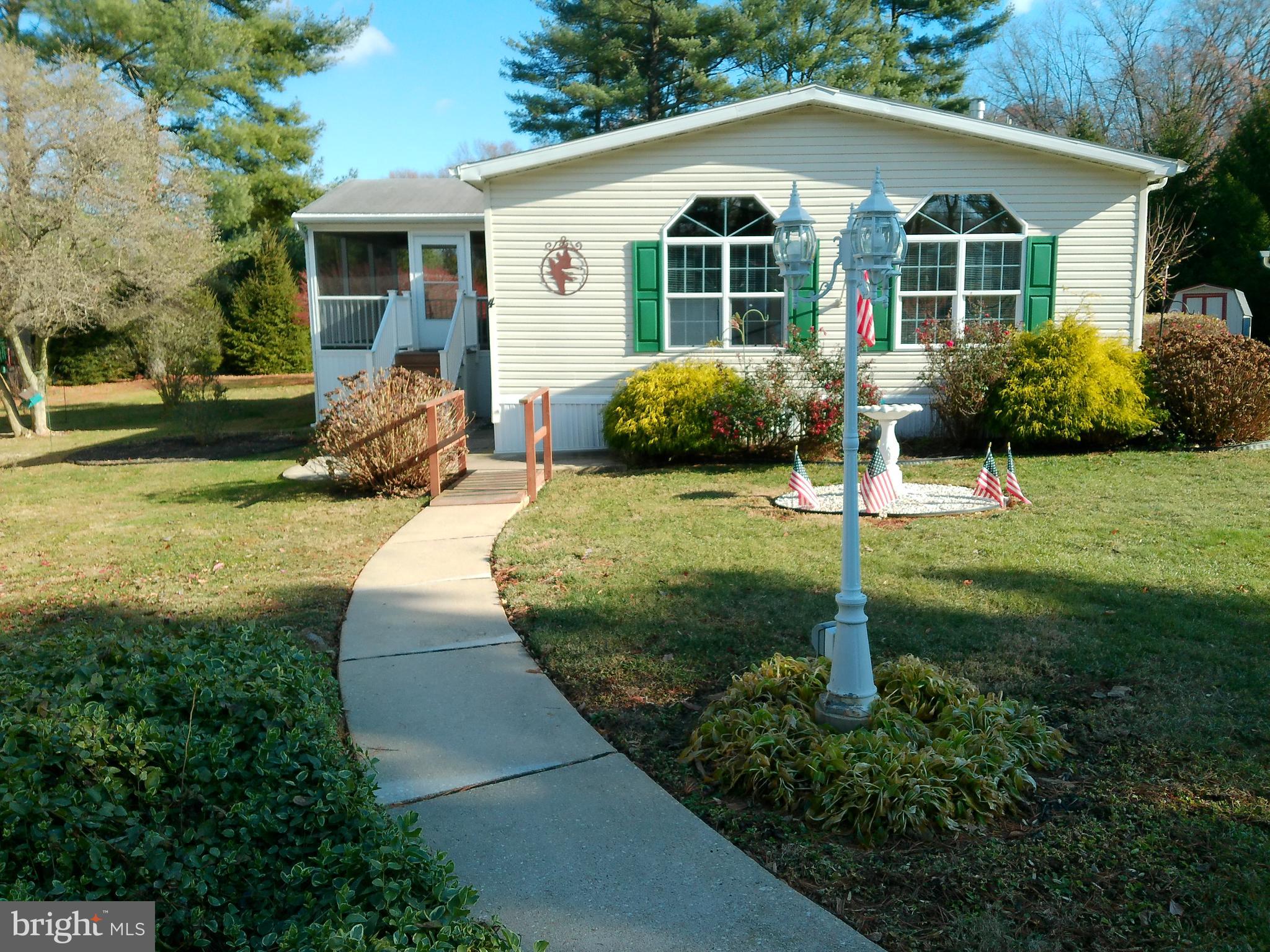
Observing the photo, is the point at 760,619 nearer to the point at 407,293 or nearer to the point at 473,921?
the point at 473,921

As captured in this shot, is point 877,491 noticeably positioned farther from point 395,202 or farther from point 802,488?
point 395,202

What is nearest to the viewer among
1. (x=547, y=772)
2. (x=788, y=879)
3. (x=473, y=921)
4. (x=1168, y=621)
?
(x=473, y=921)

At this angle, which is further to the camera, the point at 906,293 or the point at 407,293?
the point at 407,293

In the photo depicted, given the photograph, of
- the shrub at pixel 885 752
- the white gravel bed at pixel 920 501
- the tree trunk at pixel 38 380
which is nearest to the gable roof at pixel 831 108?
the white gravel bed at pixel 920 501

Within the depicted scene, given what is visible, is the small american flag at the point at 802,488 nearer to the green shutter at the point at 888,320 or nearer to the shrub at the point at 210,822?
the green shutter at the point at 888,320

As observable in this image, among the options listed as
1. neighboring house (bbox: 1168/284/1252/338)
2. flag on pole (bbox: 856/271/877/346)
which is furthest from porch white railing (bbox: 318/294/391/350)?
neighboring house (bbox: 1168/284/1252/338)

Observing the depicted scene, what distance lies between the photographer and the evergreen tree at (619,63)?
24750mm

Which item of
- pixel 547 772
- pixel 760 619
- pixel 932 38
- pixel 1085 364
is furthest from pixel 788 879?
pixel 932 38

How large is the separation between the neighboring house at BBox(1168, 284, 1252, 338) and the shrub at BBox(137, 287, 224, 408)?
18.5m

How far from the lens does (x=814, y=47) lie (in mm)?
25453

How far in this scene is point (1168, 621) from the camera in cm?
548

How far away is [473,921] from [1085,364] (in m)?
10.7

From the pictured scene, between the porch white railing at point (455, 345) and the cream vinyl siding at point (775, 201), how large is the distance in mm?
1858

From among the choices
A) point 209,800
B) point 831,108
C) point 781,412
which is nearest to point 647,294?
point 781,412
